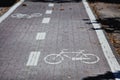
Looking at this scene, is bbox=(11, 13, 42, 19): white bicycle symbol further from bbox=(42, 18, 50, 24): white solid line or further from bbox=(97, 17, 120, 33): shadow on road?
bbox=(97, 17, 120, 33): shadow on road

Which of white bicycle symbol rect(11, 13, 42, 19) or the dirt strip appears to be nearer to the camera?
the dirt strip

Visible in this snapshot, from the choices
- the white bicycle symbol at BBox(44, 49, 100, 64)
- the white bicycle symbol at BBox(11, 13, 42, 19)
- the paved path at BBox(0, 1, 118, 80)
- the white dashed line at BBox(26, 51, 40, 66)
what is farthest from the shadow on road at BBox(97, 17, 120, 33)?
the white dashed line at BBox(26, 51, 40, 66)

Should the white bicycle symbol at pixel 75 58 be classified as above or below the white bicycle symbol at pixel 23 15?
above

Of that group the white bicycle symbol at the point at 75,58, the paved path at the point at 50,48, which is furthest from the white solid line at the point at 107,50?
the white bicycle symbol at the point at 75,58

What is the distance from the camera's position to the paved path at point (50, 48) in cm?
906

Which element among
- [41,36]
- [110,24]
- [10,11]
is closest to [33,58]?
[41,36]

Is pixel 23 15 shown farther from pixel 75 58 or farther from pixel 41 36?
pixel 75 58

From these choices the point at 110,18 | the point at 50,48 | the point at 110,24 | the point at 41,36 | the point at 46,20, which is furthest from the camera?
the point at 110,18

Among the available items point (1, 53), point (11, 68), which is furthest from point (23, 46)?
point (11, 68)

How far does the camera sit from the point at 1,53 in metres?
11.0

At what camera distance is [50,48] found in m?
11.5

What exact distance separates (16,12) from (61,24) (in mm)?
4568

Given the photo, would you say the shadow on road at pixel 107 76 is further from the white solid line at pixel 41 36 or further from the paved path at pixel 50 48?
the white solid line at pixel 41 36

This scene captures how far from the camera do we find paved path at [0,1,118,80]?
9.06m
